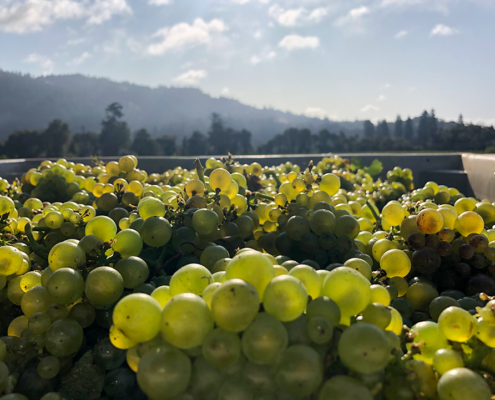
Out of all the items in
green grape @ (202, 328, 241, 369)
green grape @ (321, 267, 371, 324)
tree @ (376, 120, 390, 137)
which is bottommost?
green grape @ (202, 328, 241, 369)

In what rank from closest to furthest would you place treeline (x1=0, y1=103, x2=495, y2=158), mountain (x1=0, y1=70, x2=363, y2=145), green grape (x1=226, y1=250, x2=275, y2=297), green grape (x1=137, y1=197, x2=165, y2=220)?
green grape (x1=226, y1=250, x2=275, y2=297) → green grape (x1=137, y1=197, x2=165, y2=220) → treeline (x1=0, y1=103, x2=495, y2=158) → mountain (x1=0, y1=70, x2=363, y2=145)

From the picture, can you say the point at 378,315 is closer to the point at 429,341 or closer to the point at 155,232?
the point at 429,341

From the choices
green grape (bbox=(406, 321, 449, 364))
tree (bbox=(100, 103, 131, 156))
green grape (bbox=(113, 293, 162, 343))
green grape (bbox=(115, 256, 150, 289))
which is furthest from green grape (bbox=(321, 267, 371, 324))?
tree (bbox=(100, 103, 131, 156))

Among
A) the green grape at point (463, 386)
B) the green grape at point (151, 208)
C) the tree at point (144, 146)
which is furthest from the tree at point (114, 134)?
A: the green grape at point (463, 386)

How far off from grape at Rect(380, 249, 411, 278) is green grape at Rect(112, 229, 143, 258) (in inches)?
29.6

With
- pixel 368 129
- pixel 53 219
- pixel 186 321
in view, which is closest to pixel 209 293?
pixel 186 321

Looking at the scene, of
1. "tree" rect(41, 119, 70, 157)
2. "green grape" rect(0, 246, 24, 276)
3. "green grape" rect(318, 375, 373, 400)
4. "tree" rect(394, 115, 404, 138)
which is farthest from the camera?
"tree" rect(394, 115, 404, 138)

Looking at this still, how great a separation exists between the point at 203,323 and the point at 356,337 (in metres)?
0.26

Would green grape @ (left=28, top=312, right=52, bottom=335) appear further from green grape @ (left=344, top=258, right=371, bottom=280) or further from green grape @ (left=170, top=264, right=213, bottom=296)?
green grape @ (left=344, top=258, right=371, bottom=280)

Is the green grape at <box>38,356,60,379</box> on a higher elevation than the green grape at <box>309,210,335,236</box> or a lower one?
lower

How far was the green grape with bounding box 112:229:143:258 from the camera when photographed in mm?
931

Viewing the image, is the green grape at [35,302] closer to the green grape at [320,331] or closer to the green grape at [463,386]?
the green grape at [320,331]

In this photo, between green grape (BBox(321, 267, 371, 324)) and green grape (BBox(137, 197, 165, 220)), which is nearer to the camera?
green grape (BBox(321, 267, 371, 324))

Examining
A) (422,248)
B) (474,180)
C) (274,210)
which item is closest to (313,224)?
(274,210)
